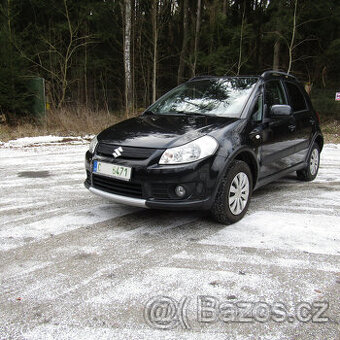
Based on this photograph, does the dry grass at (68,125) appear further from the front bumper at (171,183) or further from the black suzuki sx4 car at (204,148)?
the front bumper at (171,183)

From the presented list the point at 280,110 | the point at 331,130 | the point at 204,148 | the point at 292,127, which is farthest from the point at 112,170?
the point at 331,130

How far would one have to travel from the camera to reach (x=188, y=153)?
308 centimetres

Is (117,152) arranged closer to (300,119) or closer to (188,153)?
(188,153)

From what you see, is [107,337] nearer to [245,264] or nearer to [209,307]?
[209,307]

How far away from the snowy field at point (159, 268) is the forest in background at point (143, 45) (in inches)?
416

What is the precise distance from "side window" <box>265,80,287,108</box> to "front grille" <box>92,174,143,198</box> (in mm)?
2004

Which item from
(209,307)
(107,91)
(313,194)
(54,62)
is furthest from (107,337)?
(107,91)

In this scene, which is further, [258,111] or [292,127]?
[292,127]

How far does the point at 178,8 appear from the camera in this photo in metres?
22.0

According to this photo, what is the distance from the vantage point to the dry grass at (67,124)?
1082 cm

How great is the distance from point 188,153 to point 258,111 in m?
1.28

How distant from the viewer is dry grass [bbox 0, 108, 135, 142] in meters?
10.8

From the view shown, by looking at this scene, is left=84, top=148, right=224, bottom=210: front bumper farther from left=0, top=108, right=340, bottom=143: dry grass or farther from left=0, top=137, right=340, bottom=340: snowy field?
left=0, top=108, right=340, bottom=143: dry grass

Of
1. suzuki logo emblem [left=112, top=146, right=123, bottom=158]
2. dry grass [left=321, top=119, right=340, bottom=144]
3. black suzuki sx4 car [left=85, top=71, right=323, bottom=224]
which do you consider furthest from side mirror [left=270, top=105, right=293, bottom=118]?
dry grass [left=321, top=119, right=340, bottom=144]
